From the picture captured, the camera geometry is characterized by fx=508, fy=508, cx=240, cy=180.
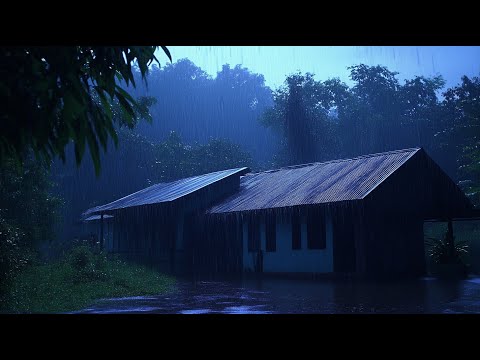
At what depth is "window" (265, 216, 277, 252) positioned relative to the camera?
69.0ft

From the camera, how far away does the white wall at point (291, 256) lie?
1900cm

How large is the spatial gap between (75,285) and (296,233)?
9.17 metres

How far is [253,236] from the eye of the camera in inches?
865

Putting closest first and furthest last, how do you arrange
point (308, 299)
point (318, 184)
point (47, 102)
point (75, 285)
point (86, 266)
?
point (47, 102)
point (308, 299)
point (75, 285)
point (86, 266)
point (318, 184)

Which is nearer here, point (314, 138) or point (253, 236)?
point (253, 236)

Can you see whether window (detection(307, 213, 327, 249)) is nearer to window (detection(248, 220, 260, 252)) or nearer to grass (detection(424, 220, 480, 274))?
window (detection(248, 220, 260, 252))

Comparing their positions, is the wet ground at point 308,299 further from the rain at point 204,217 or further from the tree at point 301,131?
the tree at point 301,131

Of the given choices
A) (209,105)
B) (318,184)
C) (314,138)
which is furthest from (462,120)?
(209,105)

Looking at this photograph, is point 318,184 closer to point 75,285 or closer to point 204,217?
point 204,217

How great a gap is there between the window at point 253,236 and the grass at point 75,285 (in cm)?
488
